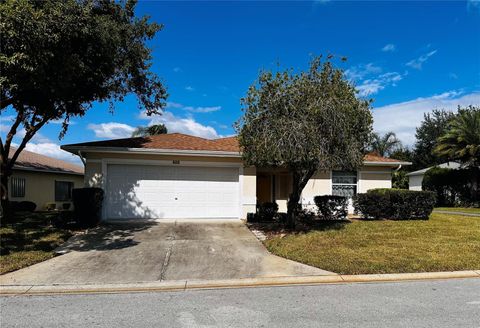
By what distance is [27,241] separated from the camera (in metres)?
10.8

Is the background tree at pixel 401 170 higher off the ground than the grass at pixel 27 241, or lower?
higher

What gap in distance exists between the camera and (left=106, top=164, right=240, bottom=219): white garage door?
15156 millimetres

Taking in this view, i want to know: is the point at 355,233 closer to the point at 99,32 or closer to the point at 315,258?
the point at 315,258

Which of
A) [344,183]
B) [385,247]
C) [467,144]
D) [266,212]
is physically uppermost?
[467,144]

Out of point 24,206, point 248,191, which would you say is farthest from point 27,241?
point 24,206

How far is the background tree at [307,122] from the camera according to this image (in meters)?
11.0

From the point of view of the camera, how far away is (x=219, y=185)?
16031mm

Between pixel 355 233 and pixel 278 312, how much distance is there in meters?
7.05

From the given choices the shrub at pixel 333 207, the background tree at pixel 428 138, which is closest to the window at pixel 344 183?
the shrub at pixel 333 207

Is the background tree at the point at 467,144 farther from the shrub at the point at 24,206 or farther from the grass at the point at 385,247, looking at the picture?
the shrub at the point at 24,206

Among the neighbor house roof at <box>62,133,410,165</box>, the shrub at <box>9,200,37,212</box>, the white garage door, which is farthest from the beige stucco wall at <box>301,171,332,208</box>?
the shrub at <box>9,200,37,212</box>

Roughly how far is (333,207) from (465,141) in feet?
51.4

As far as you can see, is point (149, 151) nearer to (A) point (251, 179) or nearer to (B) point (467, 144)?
(A) point (251, 179)

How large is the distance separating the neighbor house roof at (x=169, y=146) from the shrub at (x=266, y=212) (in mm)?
2367
